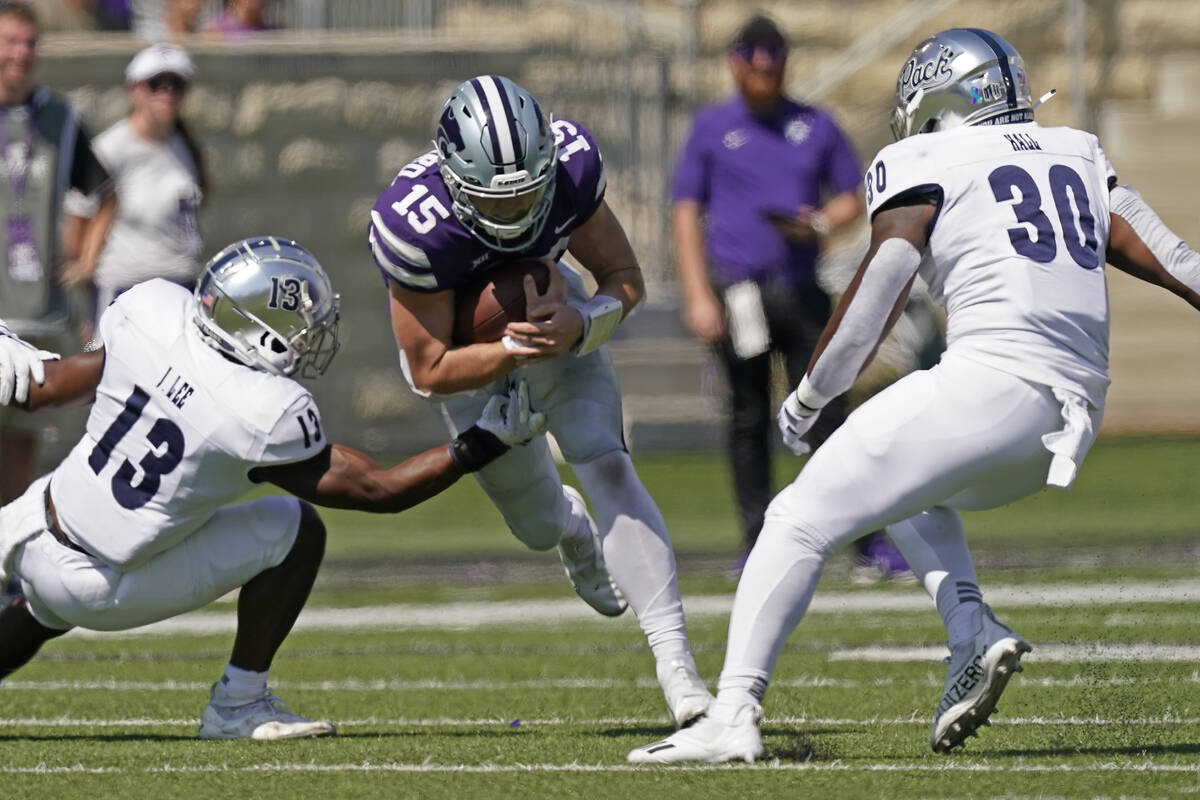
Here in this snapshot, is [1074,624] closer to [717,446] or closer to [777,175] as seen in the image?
[777,175]

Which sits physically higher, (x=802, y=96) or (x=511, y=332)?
(x=511, y=332)

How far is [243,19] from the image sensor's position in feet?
45.2

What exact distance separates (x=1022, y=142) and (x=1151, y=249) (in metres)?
0.35

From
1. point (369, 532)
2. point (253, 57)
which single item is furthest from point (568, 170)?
point (253, 57)

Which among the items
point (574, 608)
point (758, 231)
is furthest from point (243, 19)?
point (574, 608)

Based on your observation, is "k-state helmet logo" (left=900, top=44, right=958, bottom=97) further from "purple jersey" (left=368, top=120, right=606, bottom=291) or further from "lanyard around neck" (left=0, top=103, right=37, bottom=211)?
"lanyard around neck" (left=0, top=103, right=37, bottom=211)

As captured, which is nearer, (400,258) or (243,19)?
(400,258)

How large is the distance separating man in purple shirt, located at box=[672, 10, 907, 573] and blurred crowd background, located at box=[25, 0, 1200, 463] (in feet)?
16.7

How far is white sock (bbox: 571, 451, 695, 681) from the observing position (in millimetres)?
4793

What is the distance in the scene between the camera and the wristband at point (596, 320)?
4.78 m

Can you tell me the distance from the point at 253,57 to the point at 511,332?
9436mm

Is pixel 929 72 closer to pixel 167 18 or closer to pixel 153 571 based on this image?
pixel 153 571

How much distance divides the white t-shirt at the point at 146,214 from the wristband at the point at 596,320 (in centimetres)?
432

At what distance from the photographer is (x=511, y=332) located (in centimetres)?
469
